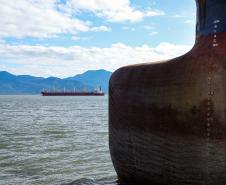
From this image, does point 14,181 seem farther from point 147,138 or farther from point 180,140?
point 180,140

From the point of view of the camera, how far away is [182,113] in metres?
6.34

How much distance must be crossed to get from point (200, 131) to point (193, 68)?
85 centimetres

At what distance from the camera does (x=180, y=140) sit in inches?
254

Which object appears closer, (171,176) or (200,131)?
(200,131)

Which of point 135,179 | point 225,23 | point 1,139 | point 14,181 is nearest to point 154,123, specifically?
point 135,179

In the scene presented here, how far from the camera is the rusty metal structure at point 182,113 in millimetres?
6152

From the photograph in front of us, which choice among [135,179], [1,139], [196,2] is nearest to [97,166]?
[135,179]

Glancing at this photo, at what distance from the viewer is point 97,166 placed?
11.6 m

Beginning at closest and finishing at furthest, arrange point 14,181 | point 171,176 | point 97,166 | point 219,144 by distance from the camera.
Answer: point 219,144, point 171,176, point 14,181, point 97,166

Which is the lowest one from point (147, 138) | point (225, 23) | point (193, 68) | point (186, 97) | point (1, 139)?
point (1, 139)

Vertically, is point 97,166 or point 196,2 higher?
point 196,2

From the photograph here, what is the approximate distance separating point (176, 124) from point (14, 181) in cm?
483

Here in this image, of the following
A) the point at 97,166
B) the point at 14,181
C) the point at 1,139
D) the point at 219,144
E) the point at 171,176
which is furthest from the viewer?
the point at 1,139

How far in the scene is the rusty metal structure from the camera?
6.15 meters
